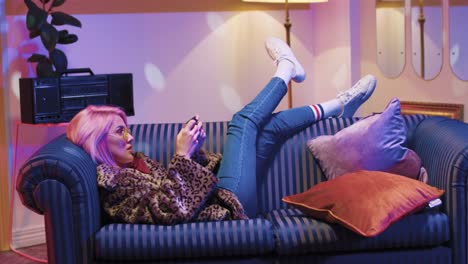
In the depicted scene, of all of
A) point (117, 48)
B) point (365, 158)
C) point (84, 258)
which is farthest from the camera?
point (117, 48)

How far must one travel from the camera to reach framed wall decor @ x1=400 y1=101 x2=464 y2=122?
3.78m

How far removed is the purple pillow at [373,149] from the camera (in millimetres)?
2898

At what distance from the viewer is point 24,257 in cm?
407

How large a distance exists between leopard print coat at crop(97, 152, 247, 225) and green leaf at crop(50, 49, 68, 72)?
4.72ft

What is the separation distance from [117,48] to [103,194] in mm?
1995

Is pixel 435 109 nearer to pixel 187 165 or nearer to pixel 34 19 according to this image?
pixel 187 165

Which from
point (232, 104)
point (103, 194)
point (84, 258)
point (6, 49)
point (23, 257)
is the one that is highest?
point (6, 49)

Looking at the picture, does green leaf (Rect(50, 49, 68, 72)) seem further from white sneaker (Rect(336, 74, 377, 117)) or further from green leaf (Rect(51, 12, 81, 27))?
white sneaker (Rect(336, 74, 377, 117))

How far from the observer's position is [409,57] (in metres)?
4.26

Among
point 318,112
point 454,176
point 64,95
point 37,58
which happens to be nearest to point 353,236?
point 454,176

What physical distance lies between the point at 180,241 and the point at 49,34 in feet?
5.98

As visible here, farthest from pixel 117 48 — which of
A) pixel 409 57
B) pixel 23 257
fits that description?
pixel 409 57

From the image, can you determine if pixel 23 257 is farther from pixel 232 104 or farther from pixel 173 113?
pixel 232 104

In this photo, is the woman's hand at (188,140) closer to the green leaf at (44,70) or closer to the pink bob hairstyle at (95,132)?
the pink bob hairstyle at (95,132)
